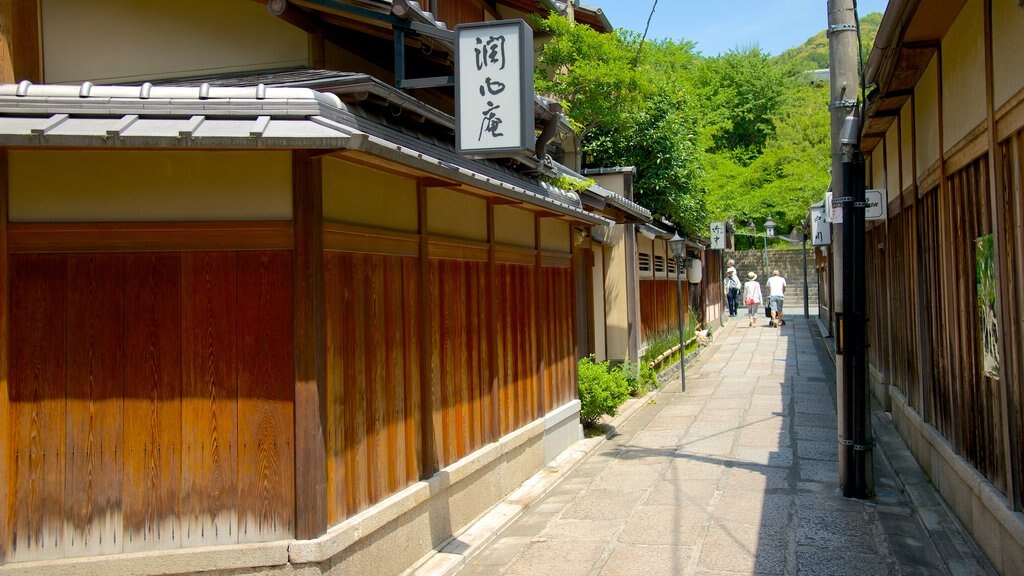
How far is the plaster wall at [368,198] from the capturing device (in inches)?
229

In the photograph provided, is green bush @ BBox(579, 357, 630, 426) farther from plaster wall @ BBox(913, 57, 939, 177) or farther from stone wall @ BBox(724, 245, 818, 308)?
stone wall @ BBox(724, 245, 818, 308)

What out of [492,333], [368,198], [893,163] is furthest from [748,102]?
[368,198]

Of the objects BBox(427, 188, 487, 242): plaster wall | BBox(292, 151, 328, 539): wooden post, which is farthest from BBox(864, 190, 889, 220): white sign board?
BBox(292, 151, 328, 539): wooden post

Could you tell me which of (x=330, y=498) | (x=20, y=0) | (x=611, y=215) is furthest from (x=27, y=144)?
(x=611, y=215)

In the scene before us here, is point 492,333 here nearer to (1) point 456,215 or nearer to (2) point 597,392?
(1) point 456,215

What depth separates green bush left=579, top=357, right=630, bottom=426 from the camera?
12812mm

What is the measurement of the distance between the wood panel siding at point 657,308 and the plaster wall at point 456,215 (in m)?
9.91

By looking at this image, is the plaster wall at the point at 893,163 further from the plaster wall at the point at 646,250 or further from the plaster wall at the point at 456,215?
the plaster wall at the point at 646,250

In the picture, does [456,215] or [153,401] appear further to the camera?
[456,215]

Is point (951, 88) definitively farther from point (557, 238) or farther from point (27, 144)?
point (27, 144)

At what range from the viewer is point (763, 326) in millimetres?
32688

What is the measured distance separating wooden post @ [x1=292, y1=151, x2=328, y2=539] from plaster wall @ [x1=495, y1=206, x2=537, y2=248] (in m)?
4.09

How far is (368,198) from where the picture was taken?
6.38 meters

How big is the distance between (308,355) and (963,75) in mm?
5952
